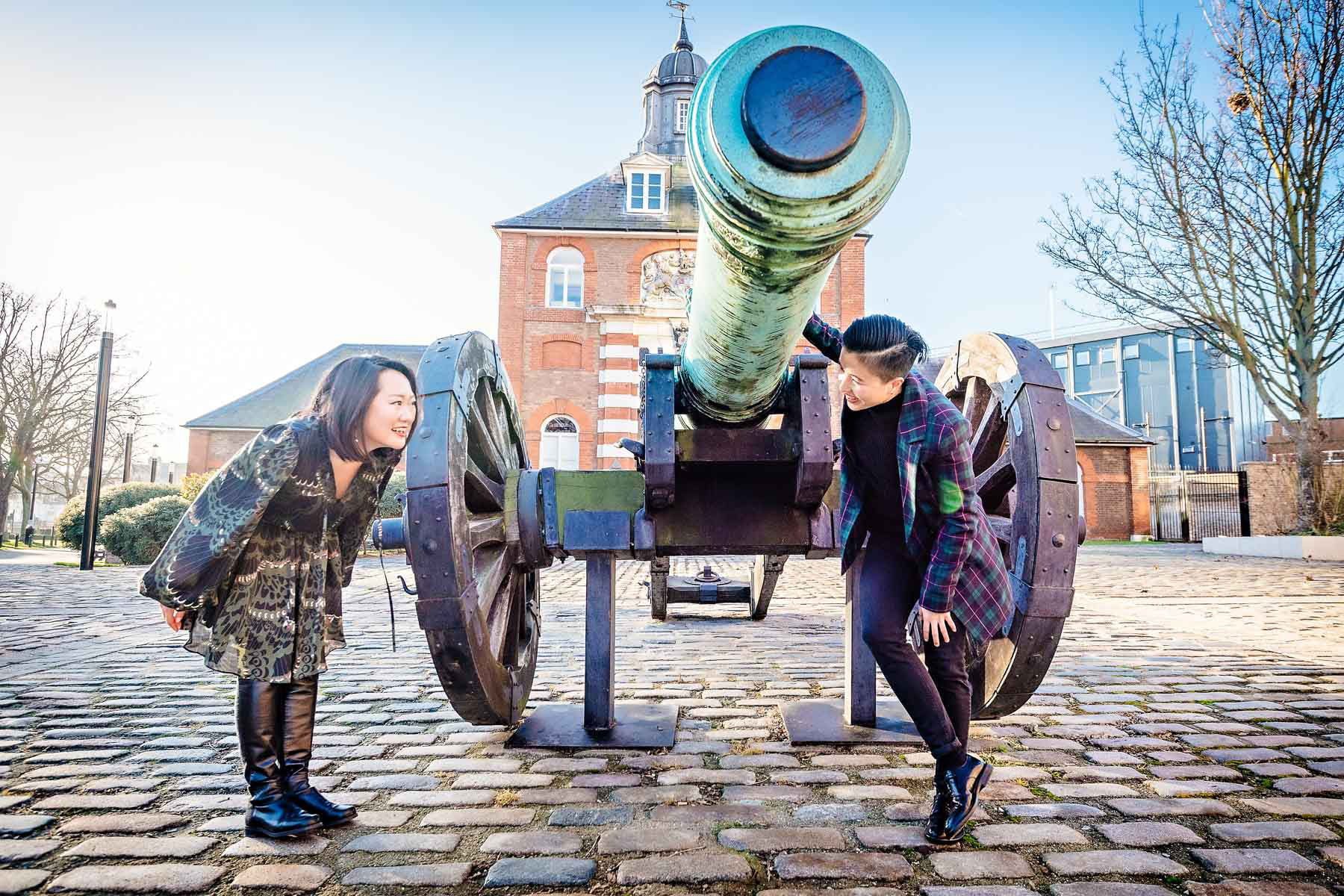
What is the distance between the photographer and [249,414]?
84.0 ft

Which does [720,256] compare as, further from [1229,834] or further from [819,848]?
[1229,834]

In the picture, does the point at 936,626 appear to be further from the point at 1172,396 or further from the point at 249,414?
the point at 1172,396

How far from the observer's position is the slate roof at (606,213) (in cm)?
2275

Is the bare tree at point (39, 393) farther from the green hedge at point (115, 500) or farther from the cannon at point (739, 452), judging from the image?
the cannon at point (739, 452)

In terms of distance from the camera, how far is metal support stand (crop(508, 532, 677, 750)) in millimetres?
3154

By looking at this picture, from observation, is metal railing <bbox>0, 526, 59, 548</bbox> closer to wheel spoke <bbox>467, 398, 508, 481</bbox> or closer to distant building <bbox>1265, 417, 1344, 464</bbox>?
wheel spoke <bbox>467, 398, 508, 481</bbox>

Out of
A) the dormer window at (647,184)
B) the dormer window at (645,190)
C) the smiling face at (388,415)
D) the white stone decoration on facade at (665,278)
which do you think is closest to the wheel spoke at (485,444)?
the smiling face at (388,415)

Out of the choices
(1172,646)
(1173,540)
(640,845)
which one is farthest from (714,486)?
(1173,540)

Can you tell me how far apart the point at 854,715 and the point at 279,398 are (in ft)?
87.0

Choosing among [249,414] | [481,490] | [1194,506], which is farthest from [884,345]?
[1194,506]

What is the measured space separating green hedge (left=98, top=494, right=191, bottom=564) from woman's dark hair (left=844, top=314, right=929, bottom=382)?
48.5 feet

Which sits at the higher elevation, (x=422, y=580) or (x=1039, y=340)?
(x=1039, y=340)

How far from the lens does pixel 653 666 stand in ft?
15.8

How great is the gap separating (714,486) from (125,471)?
97.5ft
